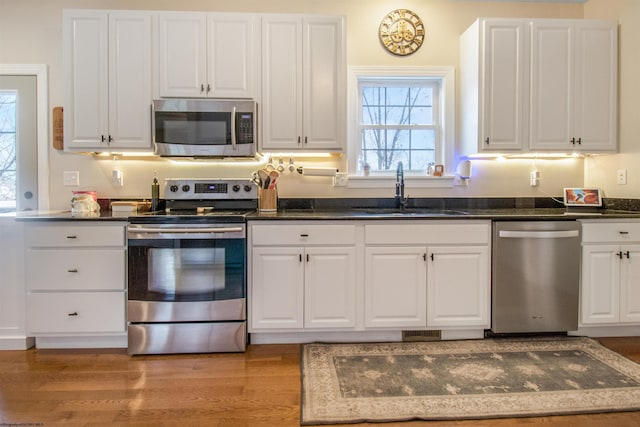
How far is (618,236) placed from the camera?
2.64 m

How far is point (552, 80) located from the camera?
2926mm

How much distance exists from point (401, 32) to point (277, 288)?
238 cm

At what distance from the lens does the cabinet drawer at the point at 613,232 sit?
2.63m

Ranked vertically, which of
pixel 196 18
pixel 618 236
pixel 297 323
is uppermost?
pixel 196 18

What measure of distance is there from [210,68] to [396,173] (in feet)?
5.66

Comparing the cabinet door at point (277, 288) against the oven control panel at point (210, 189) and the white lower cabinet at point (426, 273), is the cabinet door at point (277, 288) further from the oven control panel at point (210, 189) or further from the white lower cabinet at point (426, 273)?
the oven control panel at point (210, 189)

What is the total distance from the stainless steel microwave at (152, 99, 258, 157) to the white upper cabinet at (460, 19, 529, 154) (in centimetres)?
178

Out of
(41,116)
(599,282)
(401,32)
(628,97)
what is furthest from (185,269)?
(628,97)

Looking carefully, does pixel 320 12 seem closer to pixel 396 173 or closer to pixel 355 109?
pixel 355 109

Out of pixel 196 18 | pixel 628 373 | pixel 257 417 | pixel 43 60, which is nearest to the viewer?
pixel 257 417

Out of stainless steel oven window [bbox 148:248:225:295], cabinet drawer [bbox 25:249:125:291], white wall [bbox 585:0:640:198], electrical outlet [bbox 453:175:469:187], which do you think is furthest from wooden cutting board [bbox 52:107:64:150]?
white wall [bbox 585:0:640:198]

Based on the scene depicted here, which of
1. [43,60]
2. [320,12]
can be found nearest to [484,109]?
[320,12]

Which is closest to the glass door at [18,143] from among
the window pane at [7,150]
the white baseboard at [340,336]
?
the window pane at [7,150]

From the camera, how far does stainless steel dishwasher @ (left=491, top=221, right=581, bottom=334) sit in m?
2.57
